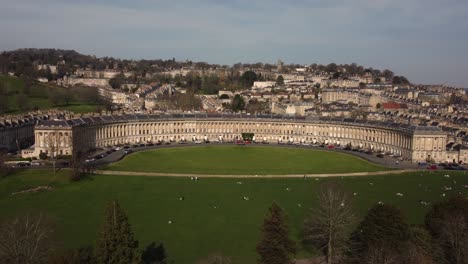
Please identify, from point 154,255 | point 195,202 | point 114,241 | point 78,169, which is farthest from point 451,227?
point 78,169

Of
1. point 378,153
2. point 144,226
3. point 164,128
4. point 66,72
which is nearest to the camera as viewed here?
point 144,226

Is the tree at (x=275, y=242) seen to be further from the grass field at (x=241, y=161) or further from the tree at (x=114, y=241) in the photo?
the grass field at (x=241, y=161)

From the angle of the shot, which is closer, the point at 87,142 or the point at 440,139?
the point at 440,139

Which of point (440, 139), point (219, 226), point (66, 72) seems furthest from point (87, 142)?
point (66, 72)

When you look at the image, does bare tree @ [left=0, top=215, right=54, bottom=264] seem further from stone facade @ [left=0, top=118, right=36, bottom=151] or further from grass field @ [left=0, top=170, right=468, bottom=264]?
stone facade @ [left=0, top=118, right=36, bottom=151]

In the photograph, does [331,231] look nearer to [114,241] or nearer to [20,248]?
[114,241]

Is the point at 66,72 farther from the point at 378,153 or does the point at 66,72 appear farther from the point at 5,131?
the point at 378,153
